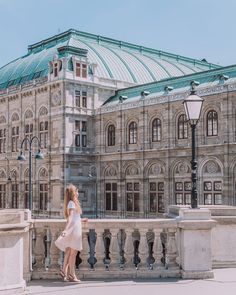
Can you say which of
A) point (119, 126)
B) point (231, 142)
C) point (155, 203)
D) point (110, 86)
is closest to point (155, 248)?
point (231, 142)

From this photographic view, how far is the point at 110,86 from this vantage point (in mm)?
52125

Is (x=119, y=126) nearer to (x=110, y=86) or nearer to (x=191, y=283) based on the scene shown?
(x=110, y=86)

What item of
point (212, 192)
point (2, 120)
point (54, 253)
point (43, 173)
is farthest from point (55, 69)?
point (54, 253)

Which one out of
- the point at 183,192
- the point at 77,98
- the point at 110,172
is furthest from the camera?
the point at 77,98

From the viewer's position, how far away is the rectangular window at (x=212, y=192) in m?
38.2

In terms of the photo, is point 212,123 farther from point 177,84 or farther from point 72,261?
point 72,261

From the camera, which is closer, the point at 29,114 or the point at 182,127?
the point at 182,127

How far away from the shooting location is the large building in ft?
128

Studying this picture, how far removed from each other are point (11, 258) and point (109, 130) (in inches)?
1605

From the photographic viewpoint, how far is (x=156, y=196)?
142 feet

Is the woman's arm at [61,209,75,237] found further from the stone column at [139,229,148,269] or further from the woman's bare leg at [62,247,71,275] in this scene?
the stone column at [139,229,148,269]

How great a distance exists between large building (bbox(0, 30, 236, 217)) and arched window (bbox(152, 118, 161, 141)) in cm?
9

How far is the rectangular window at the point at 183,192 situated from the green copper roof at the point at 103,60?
17893 mm

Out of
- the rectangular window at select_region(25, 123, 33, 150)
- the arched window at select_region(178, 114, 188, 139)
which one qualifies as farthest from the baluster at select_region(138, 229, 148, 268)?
the rectangular window at select_region(25, 123, 33, 150)
